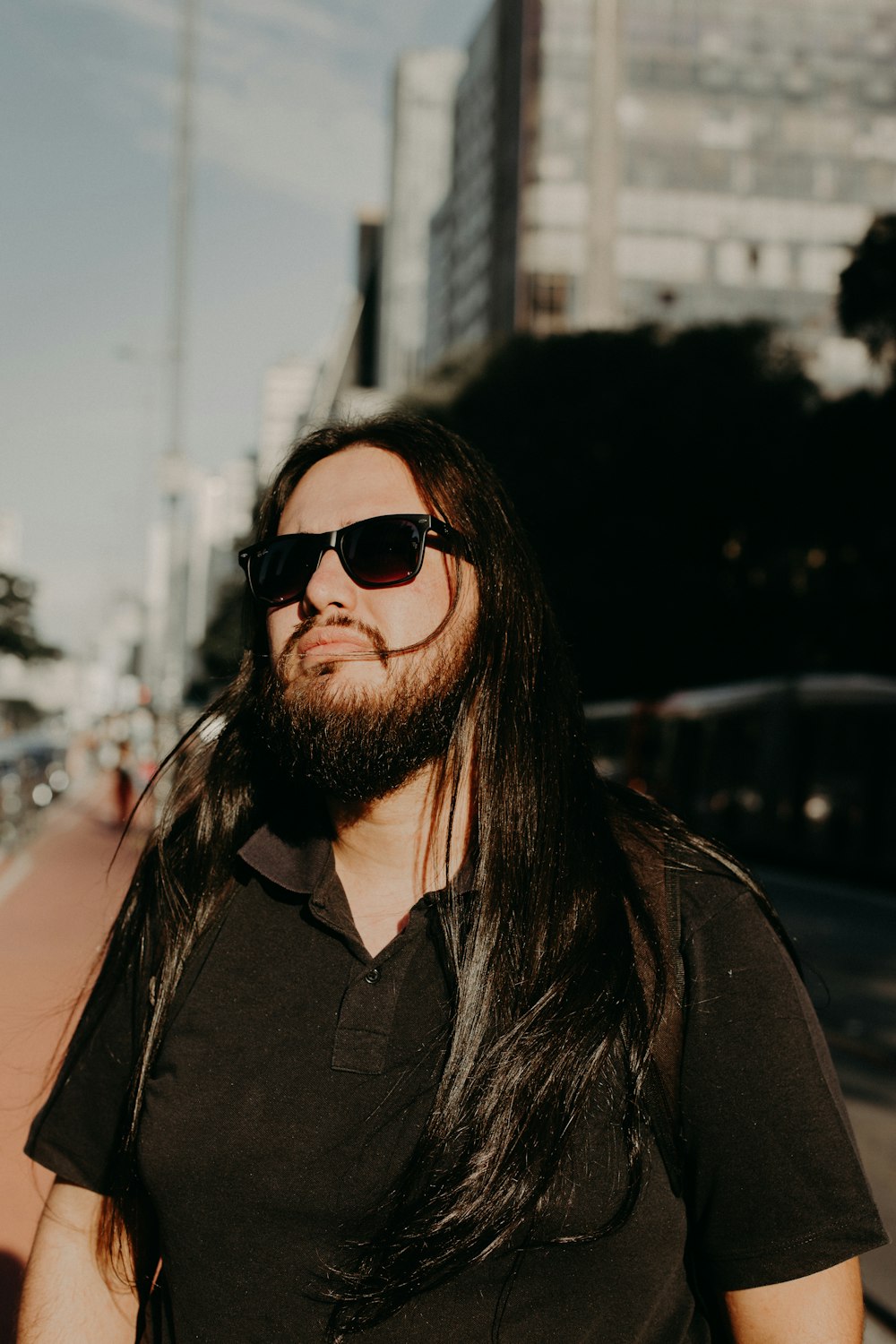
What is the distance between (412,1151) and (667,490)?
100ft

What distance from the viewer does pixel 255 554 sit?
2.25 meters

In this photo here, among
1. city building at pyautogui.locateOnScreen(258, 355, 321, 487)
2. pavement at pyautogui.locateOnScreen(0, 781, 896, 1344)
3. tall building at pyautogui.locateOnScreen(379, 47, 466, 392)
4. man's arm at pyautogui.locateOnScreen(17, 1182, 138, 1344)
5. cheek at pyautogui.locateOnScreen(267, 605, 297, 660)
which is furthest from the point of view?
city building at pyautogui.locateOnScreen(258, 355, 321, 487)

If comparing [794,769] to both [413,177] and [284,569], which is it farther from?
[413,177]

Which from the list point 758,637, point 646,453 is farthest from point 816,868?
point 646,453

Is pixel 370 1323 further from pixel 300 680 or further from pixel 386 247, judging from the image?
pixel 386 247

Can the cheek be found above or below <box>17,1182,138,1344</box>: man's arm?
above

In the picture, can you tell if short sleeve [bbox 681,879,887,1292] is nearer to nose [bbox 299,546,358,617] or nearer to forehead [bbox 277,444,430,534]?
nose [bbox 299,546,358,617]

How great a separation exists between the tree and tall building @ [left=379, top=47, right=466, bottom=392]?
3020 inches

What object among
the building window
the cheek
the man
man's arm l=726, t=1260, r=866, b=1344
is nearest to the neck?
the man

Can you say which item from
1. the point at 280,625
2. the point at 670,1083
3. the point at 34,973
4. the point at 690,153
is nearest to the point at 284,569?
the point at 280,625

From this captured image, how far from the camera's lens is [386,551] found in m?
2.02

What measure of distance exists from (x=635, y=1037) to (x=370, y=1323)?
445 millimetres

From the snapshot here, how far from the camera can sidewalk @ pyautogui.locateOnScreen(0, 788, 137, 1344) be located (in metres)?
3.54

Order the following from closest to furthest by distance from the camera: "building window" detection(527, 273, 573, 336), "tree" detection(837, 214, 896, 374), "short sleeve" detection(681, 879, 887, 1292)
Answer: "short sleeve" detection(681, 879, 887, 1292) → "tree" detection(837, 214, 896, 374) → "building window" detection(527, 273, 573, 336)
